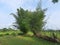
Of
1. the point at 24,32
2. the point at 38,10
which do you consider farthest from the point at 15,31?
the point at 38,10

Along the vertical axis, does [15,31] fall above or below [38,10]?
below

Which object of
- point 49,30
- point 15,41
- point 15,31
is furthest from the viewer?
point 15,31

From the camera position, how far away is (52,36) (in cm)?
2231

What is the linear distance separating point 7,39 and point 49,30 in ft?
16.6

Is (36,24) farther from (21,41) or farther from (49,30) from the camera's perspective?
(21,41)

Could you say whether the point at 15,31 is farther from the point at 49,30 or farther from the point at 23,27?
the point at 49,30

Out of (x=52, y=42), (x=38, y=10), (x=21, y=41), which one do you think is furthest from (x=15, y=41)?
(x=38, y=10)

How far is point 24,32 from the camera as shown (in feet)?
80.4

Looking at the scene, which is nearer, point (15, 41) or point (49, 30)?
point (15, 41)

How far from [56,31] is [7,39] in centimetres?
586

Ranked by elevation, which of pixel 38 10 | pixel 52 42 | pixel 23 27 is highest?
pixel 38 10

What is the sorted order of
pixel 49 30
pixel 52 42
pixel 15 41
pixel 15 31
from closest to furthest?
pixel 15 41 < pixel 52 42 < pixel 49 30 < pixel 15 31

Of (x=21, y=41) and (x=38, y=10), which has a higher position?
(x=38, y=10)

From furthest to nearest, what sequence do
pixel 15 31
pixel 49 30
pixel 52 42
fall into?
pixel 15 31 → pixel 49 30 → pixel 52 42
